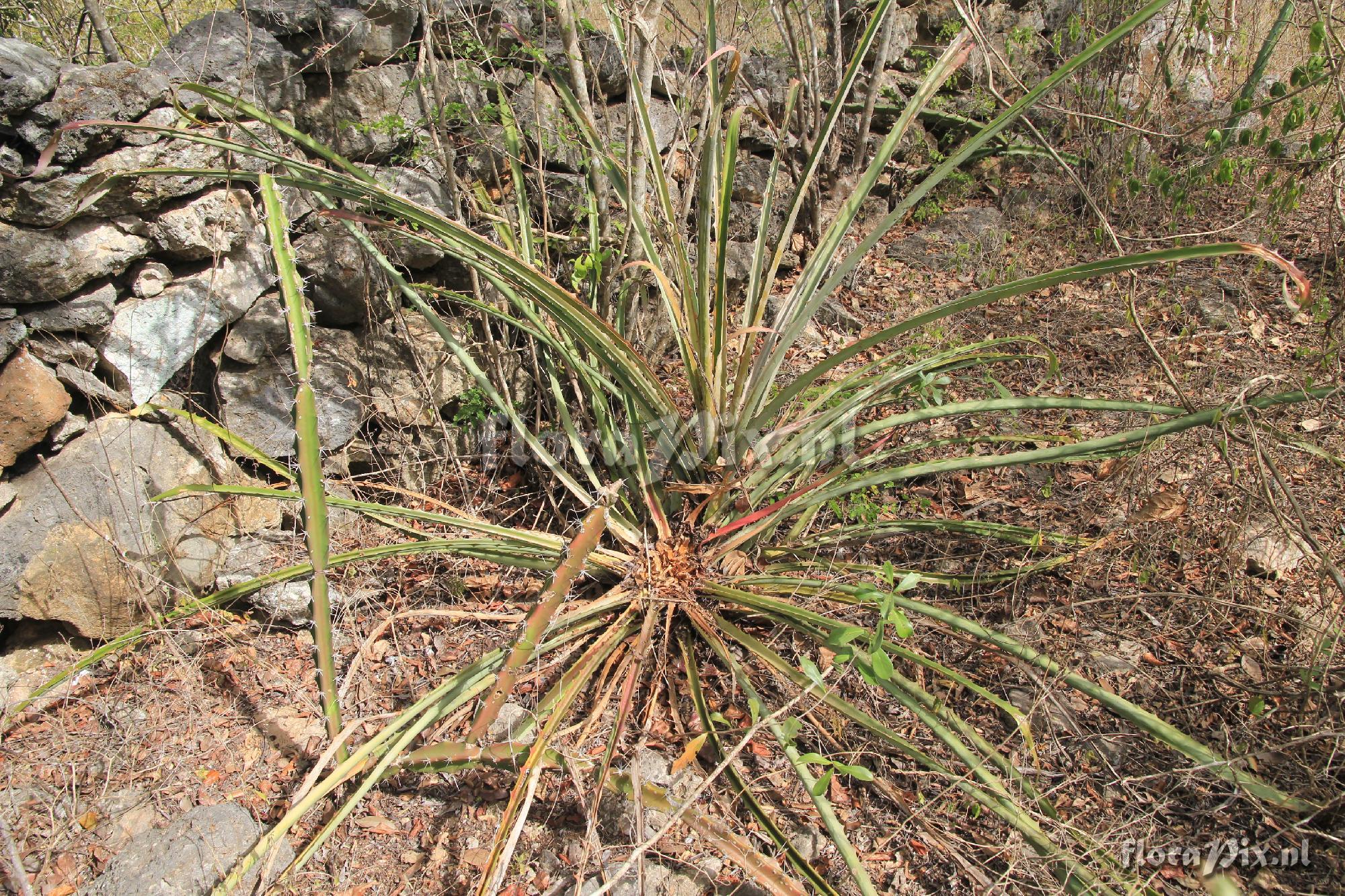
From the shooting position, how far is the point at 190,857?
5.13ft

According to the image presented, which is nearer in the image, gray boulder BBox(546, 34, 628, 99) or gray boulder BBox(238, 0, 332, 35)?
gray boulder BBox(238, 0, 332, 35)

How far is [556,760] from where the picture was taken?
148 cm

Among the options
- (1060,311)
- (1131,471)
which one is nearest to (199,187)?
(1131,471)

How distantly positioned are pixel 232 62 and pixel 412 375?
0.96 metres

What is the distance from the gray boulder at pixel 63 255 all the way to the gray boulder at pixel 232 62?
0.39 m

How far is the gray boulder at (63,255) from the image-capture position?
184cm

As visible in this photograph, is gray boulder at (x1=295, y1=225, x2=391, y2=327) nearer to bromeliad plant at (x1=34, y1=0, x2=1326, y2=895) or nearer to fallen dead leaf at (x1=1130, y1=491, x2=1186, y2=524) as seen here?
bromeliad plant at (x1=34, y1=0, x2=1326, y2=895)

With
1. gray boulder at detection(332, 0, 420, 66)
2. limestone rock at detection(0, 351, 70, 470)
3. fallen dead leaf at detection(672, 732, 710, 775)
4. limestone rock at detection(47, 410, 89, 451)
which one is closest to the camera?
fallen dead leaf at detection(672, 732, 710, 775)

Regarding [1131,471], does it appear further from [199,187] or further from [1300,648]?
[199,187]

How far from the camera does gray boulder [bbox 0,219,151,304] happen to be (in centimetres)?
184

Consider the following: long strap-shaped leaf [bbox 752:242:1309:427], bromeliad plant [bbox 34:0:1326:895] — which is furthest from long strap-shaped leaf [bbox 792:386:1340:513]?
long strap-shaped leaf [bbox 752:242:1309:427]

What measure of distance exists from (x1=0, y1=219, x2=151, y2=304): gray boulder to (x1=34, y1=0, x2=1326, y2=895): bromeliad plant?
34 centimetres

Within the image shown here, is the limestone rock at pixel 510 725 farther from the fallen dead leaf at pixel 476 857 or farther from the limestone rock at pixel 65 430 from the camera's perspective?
the limestone rock at pixel 65 430

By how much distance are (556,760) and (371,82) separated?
6.54 ft
